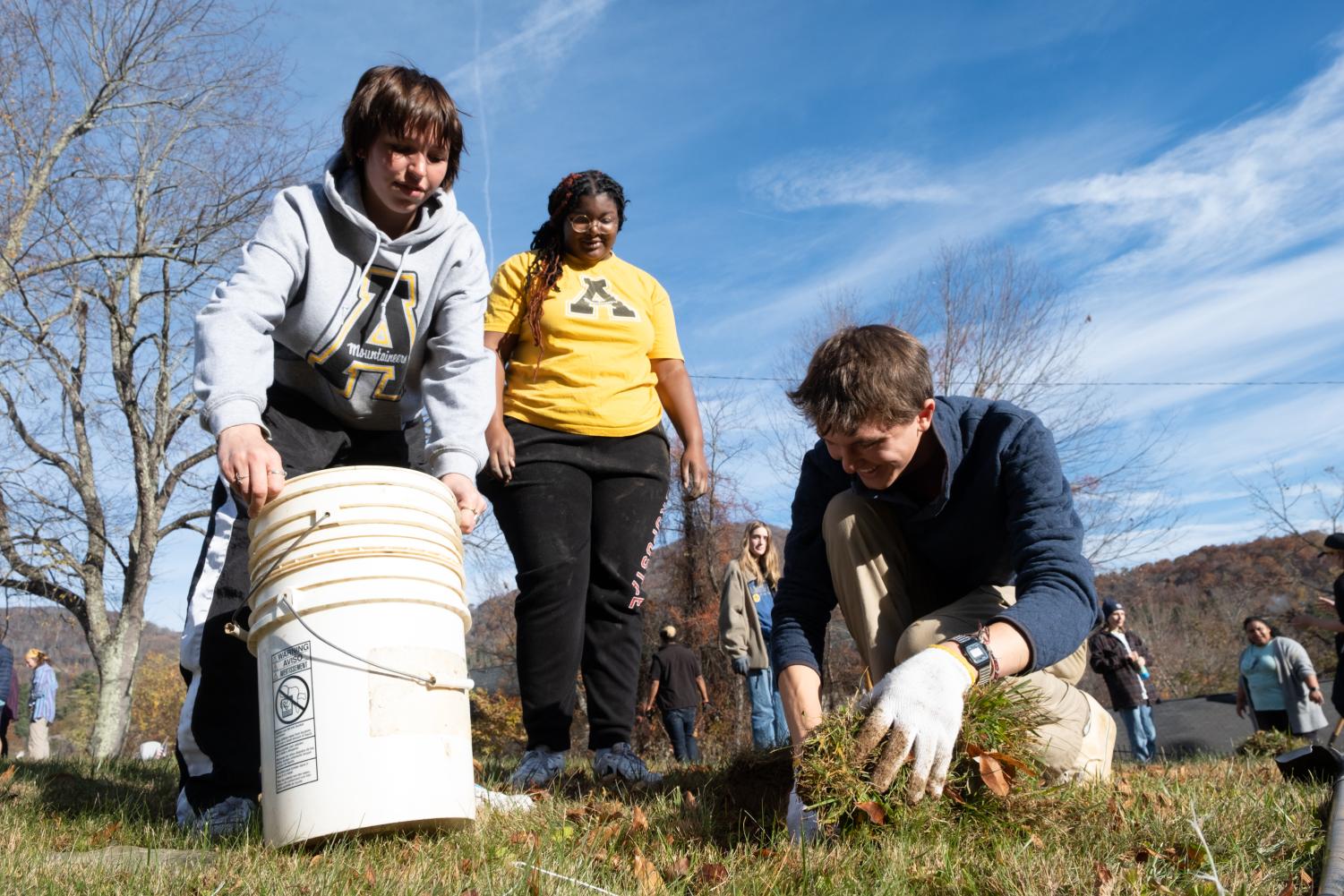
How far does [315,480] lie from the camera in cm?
232

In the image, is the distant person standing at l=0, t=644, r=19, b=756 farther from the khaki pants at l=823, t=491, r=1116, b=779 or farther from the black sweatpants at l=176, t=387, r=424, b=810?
the khaki pants at l=823, t=491, r=1116, b=779

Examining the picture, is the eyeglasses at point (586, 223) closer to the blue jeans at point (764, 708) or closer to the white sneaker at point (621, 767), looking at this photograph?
the white sneaker at point (621, 767)

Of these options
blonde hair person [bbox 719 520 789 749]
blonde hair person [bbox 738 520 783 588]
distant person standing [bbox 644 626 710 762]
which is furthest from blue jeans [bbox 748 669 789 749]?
distant person standing [bbox 644 626 710 762]

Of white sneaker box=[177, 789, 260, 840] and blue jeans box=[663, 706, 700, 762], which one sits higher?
white sneaker box=[177, 789, 260, 840]

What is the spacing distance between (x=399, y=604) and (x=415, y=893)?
67 centimetres

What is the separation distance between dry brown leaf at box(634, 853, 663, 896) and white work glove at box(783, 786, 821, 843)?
327 mm

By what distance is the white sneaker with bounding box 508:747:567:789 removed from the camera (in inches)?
131

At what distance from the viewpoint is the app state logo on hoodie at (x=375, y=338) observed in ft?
9.85

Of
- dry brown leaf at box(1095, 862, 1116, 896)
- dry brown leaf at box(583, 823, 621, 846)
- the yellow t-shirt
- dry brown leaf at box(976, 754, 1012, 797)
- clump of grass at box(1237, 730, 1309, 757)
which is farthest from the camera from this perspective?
clump of grass at box(1237, 730, 1309, 757)

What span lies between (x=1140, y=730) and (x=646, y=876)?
10.6 metres

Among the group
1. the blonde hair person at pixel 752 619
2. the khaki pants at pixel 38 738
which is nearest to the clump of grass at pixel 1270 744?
the blonde hair person at pixel 752 619

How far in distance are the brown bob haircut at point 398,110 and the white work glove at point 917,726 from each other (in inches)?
77.1

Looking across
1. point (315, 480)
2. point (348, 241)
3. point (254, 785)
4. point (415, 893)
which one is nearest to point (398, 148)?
point (348, 241)

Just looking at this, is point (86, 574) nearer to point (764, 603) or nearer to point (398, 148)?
point (764, 603)
